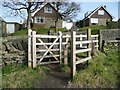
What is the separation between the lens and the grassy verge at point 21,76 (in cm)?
761

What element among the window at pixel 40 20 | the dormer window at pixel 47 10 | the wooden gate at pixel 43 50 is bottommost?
the wooden gate at pixel 43 50

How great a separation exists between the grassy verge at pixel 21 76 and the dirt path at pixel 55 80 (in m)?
0.21

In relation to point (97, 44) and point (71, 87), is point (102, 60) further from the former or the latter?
point (71, 87)

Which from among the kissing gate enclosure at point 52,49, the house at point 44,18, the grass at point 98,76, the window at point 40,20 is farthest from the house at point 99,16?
the grass at point 98,76

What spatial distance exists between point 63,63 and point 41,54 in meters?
1.02

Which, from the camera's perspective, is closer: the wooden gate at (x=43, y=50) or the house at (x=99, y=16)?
the wooden gate at (x=43, y=50)

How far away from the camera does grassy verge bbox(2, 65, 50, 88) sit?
7.61 meters

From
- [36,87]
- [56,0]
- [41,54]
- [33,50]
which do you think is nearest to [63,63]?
[41,54]

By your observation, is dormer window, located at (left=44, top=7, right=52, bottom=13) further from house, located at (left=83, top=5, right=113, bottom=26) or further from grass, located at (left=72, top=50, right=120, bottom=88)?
grass, located at (left=72, top=50, right=120, bottom=88)

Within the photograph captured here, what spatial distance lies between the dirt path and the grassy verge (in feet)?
0.68

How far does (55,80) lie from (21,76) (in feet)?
3.83

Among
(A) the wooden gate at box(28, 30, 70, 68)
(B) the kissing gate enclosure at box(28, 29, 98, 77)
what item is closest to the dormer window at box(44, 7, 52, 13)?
(B) the kissing gate enclosure at box(28, 29, 98, 77)

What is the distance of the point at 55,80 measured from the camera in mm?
8062

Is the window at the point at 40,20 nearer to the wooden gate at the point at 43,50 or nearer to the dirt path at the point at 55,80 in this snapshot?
the wooden gate at the point at 43,50
